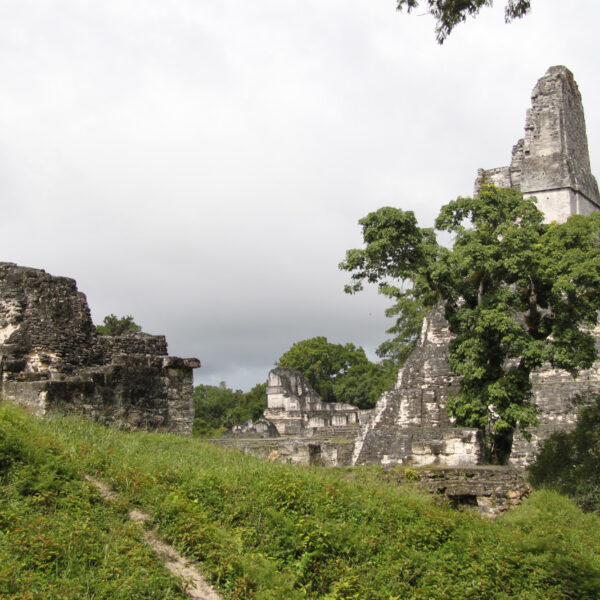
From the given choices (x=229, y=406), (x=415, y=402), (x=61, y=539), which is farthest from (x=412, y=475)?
(x=229, y=406)

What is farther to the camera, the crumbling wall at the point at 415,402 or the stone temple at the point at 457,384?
the crumbling wall at the point at 415,402

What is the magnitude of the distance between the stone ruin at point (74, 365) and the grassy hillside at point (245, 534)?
1141 mm

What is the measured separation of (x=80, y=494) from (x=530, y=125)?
106ft

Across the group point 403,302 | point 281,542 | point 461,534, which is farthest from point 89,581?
point 403,302

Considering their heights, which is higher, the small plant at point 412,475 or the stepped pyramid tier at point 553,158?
the stepped pyramid tier at point 553,158

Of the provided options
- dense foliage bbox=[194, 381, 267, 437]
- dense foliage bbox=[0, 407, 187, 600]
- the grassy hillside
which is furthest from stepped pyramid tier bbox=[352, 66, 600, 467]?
dense foliage bbox=[194, 381, 267, 437]

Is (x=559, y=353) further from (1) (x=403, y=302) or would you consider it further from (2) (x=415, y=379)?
(1) (x=403, y=302)

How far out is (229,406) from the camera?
227 ft

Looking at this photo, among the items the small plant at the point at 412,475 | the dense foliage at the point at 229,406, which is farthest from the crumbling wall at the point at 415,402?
the dense foliage at the point at 229,406

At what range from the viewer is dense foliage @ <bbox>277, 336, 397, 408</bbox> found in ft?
184

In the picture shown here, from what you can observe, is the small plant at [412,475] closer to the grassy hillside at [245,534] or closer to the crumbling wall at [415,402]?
the grassy hillside at [245,534]

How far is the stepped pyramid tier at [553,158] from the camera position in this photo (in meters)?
31.5

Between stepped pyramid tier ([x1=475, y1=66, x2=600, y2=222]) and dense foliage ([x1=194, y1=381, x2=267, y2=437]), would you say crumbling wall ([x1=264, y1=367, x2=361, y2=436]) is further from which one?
dense foliage ([x1=194, y1=381, x2=267, y2=437])

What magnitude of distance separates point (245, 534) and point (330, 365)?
2117 inches
